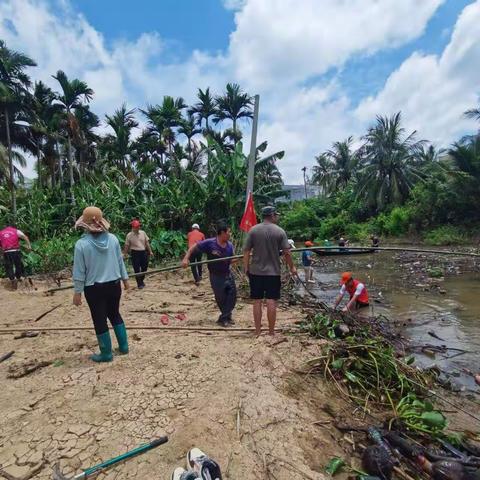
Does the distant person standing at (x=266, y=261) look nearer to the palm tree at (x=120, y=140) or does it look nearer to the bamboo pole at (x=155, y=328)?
the bamboo pole at (x=155, y=328)

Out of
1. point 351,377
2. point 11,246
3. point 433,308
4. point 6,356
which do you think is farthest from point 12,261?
point 433,308

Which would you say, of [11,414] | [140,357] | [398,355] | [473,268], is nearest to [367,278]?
[473,268]

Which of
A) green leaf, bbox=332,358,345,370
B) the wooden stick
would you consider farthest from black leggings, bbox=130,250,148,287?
green leaf, bbox=332,358,345,370

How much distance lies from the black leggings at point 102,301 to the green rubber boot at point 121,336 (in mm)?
119

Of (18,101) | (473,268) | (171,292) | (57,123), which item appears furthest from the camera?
(57,123)

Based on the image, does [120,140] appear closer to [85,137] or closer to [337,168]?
[85,137]

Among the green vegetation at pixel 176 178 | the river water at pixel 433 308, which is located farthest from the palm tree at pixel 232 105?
the river water at pixel 433 308

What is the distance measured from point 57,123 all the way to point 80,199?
1046 cm

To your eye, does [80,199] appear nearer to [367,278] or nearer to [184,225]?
[184,225]

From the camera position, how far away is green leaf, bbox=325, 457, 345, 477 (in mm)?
2551

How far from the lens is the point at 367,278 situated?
567 inches

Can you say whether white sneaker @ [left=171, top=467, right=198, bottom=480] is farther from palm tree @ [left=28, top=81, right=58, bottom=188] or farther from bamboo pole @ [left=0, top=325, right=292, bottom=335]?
palm tree @ [left=28, top=81, right=58, bottom=188]

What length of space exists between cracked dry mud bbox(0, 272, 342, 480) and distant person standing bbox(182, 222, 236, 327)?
546 millimetres

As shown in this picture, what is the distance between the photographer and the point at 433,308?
905 cm
